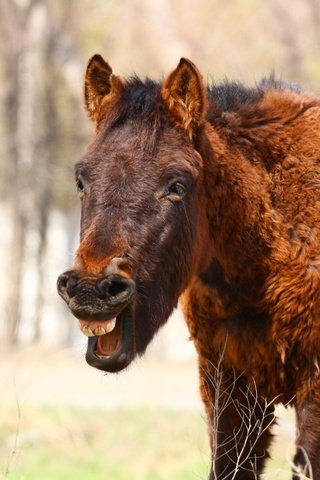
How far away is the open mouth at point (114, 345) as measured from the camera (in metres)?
5.39

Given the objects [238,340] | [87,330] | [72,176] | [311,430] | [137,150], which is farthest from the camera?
[72,176]

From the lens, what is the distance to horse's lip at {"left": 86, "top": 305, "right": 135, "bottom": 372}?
5398 mm

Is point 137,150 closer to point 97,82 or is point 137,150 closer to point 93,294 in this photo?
point 97,82

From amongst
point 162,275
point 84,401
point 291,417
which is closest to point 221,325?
point 162,275

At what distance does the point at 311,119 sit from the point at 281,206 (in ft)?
1.94

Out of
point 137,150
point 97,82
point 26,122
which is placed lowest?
point 137,150

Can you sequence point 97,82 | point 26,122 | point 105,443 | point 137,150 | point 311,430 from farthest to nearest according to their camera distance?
point 26,122, point 105,443, point 97,82, point 311,430, point 137,150

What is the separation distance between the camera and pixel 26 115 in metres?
25.8

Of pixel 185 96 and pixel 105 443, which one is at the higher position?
pixel 185 96

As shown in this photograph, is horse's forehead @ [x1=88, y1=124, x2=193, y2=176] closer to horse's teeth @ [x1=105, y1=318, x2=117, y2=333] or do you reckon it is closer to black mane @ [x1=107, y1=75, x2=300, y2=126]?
black mane @ [x1=107, y1=75, x2=300, y2=126]

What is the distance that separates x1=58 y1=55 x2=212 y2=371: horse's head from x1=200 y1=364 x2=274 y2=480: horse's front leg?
0.67 metres

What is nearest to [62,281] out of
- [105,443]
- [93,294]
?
[93,294]

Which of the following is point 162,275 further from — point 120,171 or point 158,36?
point 158,36

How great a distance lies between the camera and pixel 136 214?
5.53 m
